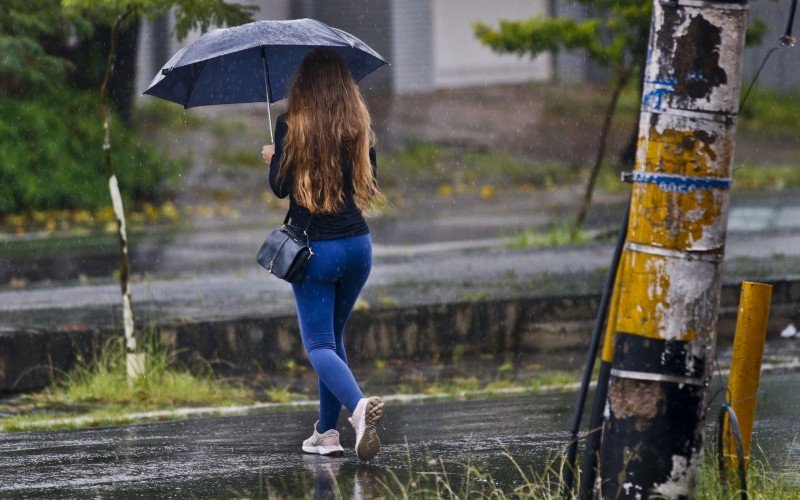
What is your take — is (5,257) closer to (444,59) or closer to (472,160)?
(472,160)

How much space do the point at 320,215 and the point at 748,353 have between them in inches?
74.2

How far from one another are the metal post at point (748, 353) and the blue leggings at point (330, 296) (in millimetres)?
1610

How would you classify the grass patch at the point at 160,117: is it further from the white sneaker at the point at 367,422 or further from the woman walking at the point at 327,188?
the white sneaker at the point at 367,422

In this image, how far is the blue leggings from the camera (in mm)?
5750

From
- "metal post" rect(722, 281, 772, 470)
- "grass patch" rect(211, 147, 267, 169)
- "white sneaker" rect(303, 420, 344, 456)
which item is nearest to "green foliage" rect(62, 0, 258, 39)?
"white sneaker" rect(303, 420, 344, 456)

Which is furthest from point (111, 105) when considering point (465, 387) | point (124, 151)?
point (465, 387)

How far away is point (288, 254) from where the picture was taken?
5.67 meters

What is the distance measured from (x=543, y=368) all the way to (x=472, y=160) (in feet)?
43.2

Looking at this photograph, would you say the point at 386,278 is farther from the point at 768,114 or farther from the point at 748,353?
the point at 768,114

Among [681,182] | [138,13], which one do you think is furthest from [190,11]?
[681,182]

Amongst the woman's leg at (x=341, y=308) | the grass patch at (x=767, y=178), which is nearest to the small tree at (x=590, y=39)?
the grass patch at (x=767, y=178)

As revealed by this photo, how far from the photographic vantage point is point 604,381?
4.36 meters

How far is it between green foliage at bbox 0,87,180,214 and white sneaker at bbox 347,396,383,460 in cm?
1254

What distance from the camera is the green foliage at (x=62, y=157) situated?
57.1ft
